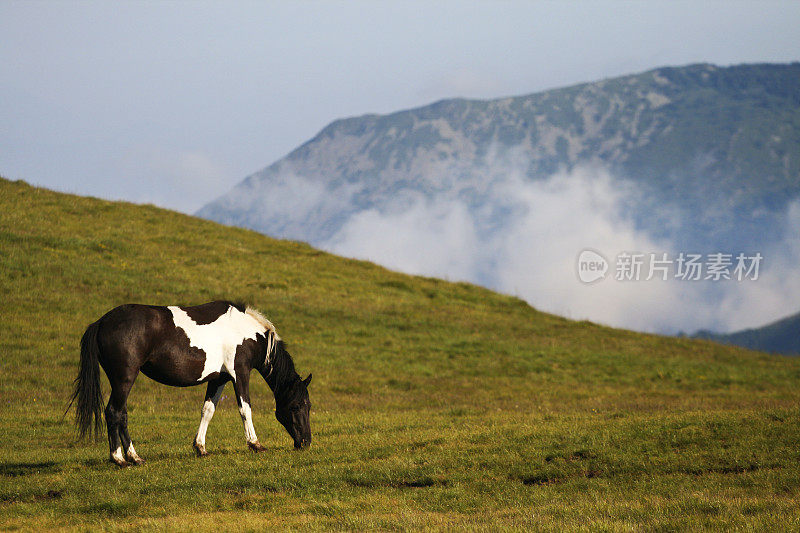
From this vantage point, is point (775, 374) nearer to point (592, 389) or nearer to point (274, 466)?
point (592, 389)

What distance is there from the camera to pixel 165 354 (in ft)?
47.9

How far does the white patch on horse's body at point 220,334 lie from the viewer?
1493 cm

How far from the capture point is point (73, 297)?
3609 cm

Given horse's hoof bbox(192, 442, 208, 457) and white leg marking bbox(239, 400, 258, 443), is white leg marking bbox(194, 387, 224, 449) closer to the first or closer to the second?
horse's hoof bbox(192, 442, 208, 457)

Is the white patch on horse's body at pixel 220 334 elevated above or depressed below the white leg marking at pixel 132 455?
above

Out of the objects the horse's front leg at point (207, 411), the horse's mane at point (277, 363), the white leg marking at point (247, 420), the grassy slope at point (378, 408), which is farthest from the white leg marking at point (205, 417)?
the horse's mane at point (277, 363)

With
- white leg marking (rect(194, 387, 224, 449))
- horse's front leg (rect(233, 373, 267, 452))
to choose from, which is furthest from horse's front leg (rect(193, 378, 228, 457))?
horse's front leg (rect(233, 373, 267, 452))

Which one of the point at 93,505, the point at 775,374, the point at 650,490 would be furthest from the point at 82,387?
the point at 775,374

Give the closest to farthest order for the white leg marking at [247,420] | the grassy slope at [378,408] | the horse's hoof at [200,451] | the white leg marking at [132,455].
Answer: the grassy slope at [378,408]
the white leg marking at [132,455]
the horse's hoof at [200,451]
the white leg marking at [247,420]

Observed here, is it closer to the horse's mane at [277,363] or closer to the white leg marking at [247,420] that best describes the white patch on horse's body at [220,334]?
the horse's mane at [277,363]

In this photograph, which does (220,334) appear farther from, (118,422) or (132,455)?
(132,455)

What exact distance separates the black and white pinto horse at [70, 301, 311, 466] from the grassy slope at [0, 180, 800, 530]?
0.98m

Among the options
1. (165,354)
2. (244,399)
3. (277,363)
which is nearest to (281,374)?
(277,363)

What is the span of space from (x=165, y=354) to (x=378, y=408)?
12.3m
